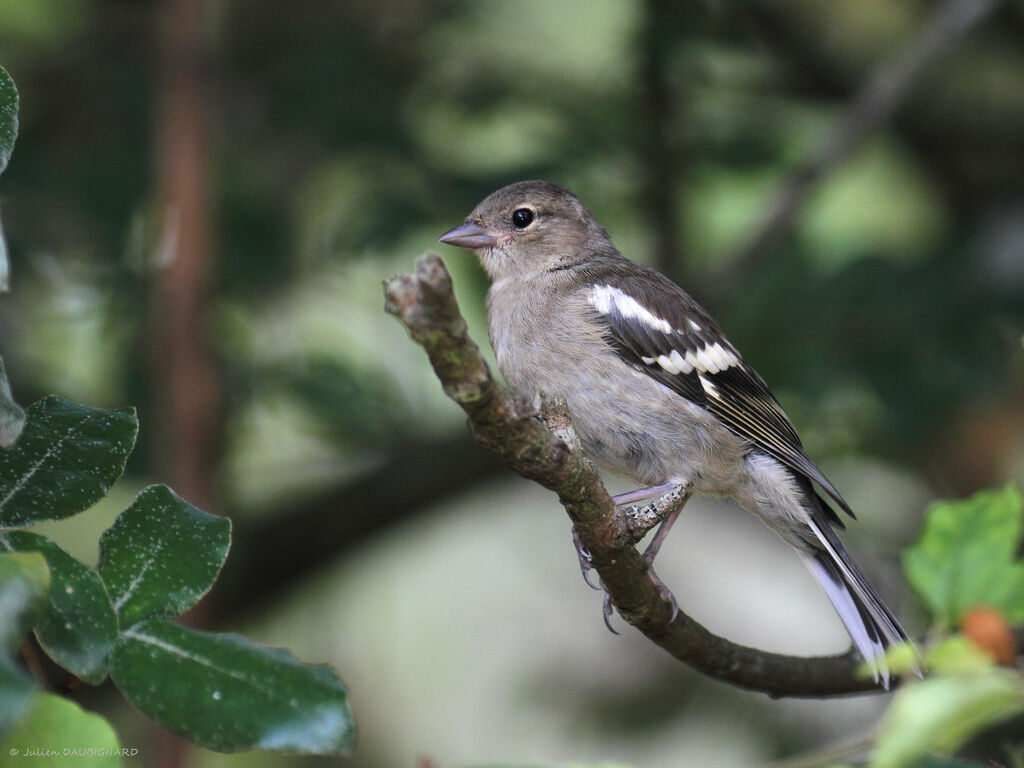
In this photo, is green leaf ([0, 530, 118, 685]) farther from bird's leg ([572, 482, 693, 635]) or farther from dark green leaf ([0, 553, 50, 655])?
bird's leg ([572, 482, 693, 635])

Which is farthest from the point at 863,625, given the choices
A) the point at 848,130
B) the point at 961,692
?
the point at 961,692

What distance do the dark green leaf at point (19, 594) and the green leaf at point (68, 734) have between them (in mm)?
159

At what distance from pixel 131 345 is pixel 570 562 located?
309 cm

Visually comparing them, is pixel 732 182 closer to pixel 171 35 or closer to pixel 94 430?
pixel 171 35

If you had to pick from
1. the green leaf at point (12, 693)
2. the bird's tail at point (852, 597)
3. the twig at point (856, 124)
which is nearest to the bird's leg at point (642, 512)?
the bird's tail at point (852, 597)

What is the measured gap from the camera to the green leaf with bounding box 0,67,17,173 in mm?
1517

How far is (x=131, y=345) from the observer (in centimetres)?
539

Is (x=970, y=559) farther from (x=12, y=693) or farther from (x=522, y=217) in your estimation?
(x=522, y=217)

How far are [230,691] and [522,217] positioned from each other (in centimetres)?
355

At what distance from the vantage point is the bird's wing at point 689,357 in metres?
3.98

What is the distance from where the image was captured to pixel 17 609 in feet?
4.01

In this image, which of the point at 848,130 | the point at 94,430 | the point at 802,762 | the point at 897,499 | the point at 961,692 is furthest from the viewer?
the point at 897,499

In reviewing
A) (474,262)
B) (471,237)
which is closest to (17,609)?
(471,237)

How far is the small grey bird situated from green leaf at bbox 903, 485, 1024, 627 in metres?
2.05
